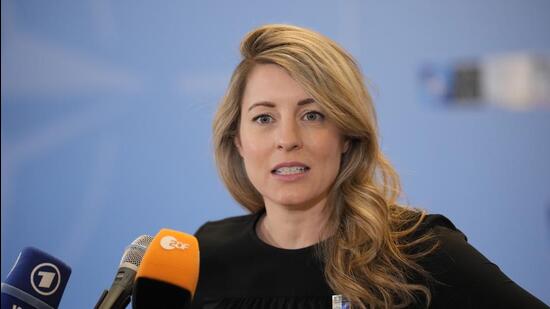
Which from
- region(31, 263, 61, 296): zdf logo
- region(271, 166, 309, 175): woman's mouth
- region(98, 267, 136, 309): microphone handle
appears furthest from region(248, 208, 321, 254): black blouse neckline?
region(31, 263, 61, 296): zdf logo

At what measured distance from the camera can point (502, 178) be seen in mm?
3408

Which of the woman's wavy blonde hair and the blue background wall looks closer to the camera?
the woman's wavy blonde hair

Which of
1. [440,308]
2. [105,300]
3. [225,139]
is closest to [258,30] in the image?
[225,139]

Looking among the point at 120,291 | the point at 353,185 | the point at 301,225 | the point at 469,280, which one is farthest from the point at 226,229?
the point at 120,291

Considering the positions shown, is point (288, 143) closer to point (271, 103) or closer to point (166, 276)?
point (271, 103)

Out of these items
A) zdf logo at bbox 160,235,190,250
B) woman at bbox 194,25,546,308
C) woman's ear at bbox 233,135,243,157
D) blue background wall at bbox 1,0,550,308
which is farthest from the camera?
blue background wall at bbox 1,0,550,308

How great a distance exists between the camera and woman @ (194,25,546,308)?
7.27 feet

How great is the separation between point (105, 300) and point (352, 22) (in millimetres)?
2251

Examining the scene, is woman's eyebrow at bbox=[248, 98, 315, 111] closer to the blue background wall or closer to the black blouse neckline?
the black blouse neckline

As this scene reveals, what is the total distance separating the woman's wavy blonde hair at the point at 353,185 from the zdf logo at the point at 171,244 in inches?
23.8

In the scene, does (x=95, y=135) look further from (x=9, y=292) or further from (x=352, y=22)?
(x=9, y=292)

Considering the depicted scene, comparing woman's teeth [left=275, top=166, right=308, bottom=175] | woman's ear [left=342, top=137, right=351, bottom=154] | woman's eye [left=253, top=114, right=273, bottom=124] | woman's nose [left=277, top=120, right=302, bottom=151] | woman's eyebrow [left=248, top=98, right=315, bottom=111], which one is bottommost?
woman's teeth [left=275, top=166, right=308, bottom=175]

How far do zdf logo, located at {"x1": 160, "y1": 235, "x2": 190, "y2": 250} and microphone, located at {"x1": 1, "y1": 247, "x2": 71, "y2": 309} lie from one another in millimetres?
228

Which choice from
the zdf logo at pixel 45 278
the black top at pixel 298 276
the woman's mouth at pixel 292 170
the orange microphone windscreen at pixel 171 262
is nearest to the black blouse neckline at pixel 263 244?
the black top at pixel 298 276
